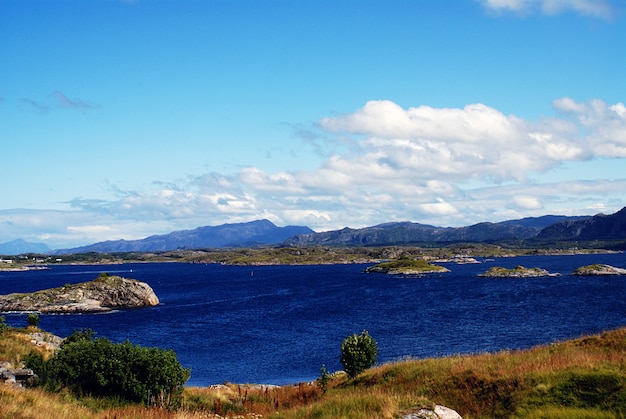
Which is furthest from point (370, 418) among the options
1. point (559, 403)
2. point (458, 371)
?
point (458, 371)

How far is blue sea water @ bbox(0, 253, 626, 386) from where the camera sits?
7506 cm

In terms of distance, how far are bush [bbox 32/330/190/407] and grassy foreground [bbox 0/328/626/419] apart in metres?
1.86

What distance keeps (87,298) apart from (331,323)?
73.9m

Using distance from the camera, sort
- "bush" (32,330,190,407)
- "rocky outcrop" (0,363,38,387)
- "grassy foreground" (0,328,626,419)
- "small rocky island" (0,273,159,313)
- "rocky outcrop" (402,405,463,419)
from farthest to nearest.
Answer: "small rocky island" (0,273,159,313), "rocky outcrop" (0,363,38,387), "bush" (32,330,190,407), "grassy foreground" (0,328,626,419), "rocky outcrop" (402,405,463,419)

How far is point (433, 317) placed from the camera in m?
112

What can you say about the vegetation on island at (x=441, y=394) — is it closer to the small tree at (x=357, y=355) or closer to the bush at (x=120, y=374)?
the bush at (x=120, y=374)

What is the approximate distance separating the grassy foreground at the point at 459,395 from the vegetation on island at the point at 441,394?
4 centimetres

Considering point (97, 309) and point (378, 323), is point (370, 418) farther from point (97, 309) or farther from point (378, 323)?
point (97, 309)

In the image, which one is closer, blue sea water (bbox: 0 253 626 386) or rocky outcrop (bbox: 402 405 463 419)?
rocky outcrop (bbox: 402 405 463 419)

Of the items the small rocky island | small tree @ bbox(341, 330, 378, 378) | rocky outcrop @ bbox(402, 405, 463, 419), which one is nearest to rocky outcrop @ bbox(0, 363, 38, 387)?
small tree @ bbox(341, 330, 378, 378)

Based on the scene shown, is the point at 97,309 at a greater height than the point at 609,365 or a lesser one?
lesser

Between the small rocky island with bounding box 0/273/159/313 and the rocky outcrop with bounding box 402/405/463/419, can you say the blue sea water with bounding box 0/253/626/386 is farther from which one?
the rocky outcrop with bounding box 402/405/463/419

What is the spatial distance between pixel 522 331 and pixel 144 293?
10506cm

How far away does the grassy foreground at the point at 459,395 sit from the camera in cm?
2000
